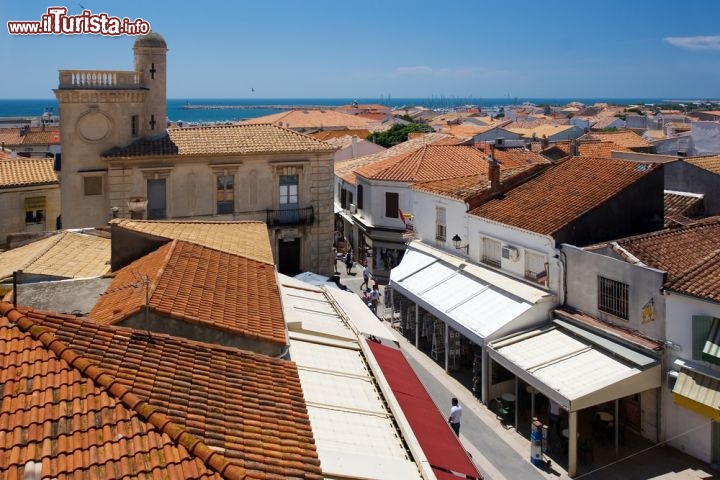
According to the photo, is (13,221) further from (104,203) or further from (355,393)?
(355,393)

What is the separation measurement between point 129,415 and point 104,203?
84.4 feet

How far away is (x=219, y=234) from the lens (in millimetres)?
18422

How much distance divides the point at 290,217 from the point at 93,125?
9958 millimetres

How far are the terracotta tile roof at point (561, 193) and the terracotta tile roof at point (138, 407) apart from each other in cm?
1387

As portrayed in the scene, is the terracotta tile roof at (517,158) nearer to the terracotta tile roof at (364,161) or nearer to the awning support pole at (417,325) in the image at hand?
the terracotta tile roof at (364,161)

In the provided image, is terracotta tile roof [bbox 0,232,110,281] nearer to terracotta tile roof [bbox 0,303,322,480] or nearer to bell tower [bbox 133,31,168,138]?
terracotta tile roof [bbox 0,303,322,480]

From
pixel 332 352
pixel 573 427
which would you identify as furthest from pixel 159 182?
pixel 573 427

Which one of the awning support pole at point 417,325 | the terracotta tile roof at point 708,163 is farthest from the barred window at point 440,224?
the terracotta tile roof at point 708,163

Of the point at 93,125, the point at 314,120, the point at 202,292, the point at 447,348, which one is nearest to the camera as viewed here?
the point at 202,292

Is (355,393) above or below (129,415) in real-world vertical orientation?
below

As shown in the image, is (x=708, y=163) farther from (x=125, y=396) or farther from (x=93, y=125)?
(x=125, y=396)

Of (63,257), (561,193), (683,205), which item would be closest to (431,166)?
(561,193)

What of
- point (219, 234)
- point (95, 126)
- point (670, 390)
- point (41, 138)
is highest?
point (41, 138)

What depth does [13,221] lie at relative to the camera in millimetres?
31875
